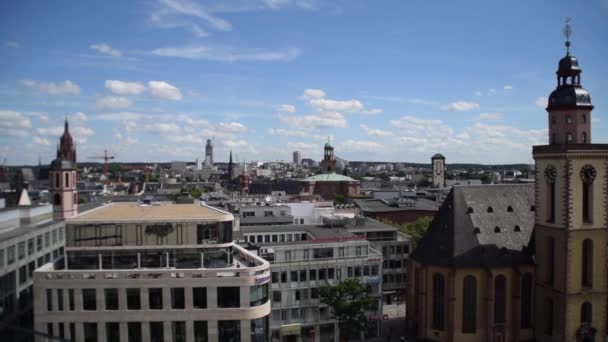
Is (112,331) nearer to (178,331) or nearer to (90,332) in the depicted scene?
(90,332)

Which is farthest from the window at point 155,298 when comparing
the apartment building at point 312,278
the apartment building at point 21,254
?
the apartment building at point 312,278

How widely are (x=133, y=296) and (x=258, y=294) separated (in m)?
9.78

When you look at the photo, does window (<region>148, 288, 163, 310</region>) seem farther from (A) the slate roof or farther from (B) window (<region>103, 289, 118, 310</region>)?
(A) the slate roof

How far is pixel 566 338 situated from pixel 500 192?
16.5 meters

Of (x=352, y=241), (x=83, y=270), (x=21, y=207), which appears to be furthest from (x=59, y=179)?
(x=352, y=241)

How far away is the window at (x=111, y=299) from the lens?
41.8m

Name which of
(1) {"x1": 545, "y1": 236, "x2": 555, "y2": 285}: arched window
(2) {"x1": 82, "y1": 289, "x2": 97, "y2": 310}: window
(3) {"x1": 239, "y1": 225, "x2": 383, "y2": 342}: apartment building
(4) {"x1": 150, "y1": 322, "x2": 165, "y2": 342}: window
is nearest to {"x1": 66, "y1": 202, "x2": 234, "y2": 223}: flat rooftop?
(2) {"x1": 82, "y1": 289, "x2": 97, "y2": 310}: window

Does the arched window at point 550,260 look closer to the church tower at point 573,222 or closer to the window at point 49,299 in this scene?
the church tower at point 573,222

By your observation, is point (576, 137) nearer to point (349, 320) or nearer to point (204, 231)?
point (349, 320)

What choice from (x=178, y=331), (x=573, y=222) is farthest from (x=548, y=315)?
(x=178, y=331)

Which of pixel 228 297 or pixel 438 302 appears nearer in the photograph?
pixel 228 297

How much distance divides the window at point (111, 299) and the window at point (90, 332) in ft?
6.01

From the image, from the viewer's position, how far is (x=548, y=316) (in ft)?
179

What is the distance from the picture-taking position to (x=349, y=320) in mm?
56000
